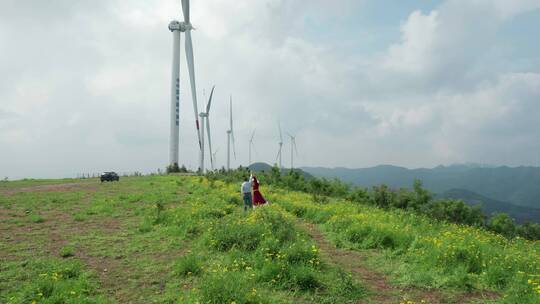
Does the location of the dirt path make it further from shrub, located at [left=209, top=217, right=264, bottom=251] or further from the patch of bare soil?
the patch of bare soil

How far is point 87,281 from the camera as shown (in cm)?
1088

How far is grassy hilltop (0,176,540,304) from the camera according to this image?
9750 mm

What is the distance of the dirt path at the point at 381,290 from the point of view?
380 inches

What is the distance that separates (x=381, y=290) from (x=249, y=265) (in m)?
3.36

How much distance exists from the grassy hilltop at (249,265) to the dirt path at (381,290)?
32mm

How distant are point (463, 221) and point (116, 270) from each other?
4552 centimetres

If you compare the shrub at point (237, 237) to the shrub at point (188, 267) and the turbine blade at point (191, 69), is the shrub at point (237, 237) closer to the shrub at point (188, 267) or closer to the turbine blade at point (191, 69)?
the shrub at point (188, 267)

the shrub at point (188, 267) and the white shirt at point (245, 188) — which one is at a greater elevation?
the white shirt at point (245, 188)

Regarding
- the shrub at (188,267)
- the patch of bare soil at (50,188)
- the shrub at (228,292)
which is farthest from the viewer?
the patch of bare soil at (50,188)

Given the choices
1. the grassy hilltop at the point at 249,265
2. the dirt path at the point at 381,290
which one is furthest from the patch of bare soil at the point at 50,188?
the dirt path at the point at 381,290

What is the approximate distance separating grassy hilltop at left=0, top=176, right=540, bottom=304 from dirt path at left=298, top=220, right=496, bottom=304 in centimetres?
3

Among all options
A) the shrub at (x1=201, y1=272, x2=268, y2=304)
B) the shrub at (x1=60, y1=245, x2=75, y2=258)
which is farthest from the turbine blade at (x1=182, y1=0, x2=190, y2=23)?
the shrub at (x1=201, y1=272, x2=268, y2=304)

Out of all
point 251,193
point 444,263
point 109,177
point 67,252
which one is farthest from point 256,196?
point 109,177

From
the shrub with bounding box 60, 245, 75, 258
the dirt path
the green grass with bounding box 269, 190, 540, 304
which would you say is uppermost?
the shrub with bounding box 60, 245, 75, 258
